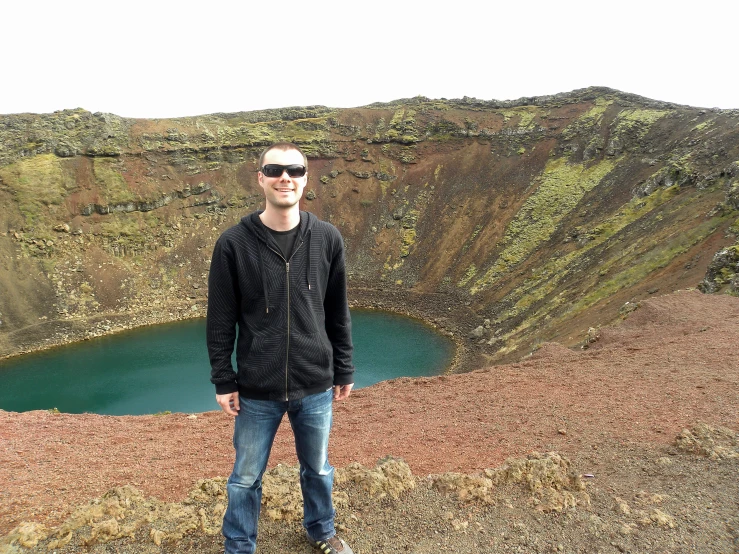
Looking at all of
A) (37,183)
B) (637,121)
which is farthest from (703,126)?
(37,183)

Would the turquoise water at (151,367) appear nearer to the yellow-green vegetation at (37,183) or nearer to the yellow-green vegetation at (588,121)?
the yellow-green vegetation at (37,183)

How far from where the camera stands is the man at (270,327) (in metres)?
3.45

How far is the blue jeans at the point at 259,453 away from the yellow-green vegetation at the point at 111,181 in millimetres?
42985

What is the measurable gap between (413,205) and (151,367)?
25.9 m

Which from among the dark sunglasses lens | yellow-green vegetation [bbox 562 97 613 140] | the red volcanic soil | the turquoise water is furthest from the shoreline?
the dark sunglasses lens

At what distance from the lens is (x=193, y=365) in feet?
93.1

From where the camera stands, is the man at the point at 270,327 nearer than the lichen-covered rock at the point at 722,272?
Yes

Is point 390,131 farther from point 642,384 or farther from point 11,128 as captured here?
point 642,384

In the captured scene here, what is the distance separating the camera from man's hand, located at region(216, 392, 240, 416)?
137 inches

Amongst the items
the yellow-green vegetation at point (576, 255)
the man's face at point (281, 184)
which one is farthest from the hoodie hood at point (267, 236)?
the yellow-green vegetation at point (576, 255)

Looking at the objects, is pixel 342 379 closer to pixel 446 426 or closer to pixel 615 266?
pixel 446 426

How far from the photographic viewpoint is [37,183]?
127 feet

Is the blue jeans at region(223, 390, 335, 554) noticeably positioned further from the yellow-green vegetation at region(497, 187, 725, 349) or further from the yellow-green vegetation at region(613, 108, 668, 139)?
the yellow-green vegetation at region(613, 108, 668, 139)

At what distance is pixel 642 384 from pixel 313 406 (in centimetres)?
748
